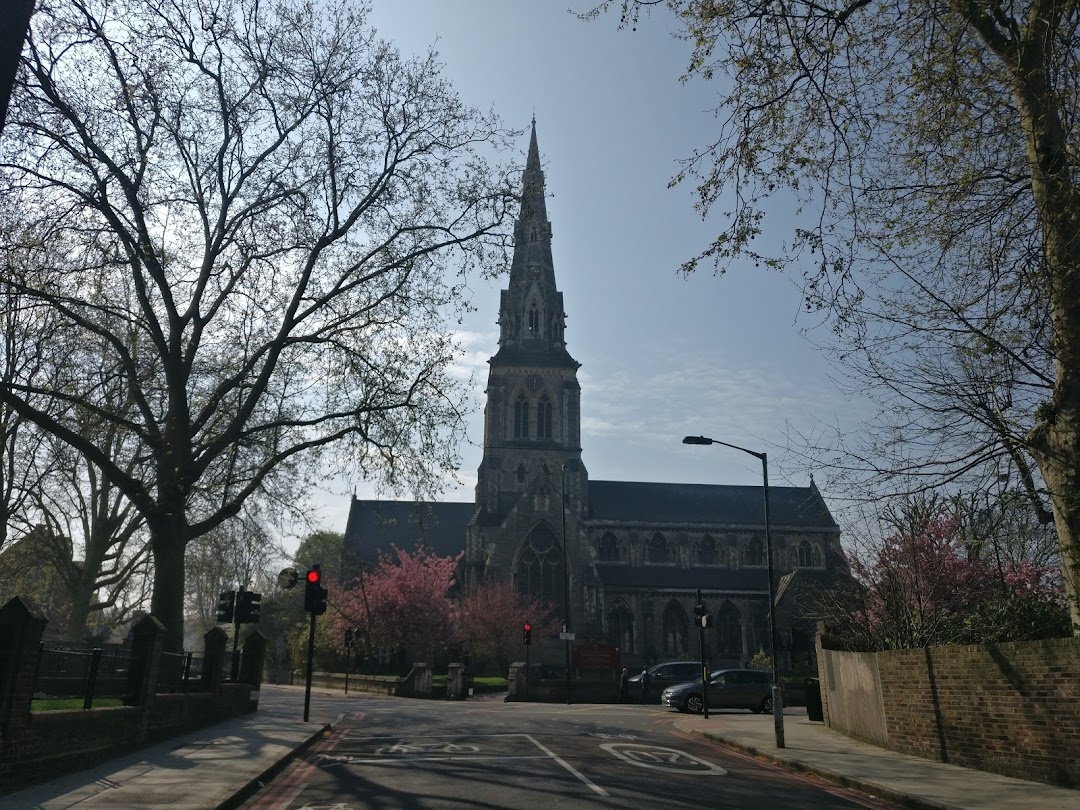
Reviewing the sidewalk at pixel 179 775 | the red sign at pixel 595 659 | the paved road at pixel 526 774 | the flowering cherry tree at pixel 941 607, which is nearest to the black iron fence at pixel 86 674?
the sidewalk at pixel 179 775

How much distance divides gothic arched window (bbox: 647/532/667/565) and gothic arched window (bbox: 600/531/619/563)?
2637 mm

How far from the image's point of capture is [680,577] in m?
61.5

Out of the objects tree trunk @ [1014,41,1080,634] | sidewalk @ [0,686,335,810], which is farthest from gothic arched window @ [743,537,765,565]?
tree trunk @ [1014,41,1080,634]

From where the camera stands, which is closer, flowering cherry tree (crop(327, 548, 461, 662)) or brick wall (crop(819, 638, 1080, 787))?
→ brick wall (crop(819, 638, 1080, 787))

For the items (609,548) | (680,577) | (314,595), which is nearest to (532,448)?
(609,548)

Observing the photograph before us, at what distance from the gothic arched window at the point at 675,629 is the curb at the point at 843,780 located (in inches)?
1690

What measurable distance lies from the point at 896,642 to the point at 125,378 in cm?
1889

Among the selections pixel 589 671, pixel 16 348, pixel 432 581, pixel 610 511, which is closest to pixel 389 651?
pixel 432 581

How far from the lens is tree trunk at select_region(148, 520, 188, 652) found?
738 inches

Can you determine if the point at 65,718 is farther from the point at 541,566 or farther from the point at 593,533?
the point at 593,533

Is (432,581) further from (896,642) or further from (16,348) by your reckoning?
(896,642)

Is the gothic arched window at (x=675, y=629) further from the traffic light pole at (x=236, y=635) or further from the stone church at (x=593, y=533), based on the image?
the traffic light pole at (x=236, y=635)

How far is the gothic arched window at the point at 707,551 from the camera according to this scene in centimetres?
6381

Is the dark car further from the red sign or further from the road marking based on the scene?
the road marking
